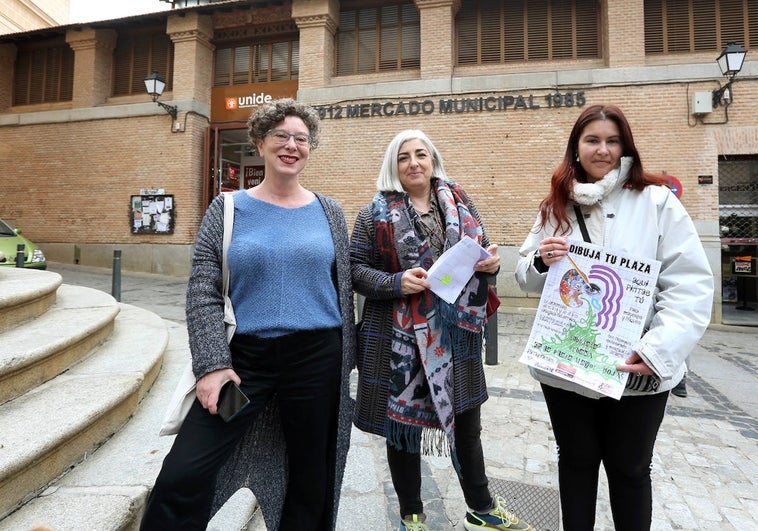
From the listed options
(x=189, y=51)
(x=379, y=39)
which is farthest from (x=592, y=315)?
A: (x=189, y=51)

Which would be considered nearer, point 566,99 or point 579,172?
point 579,172

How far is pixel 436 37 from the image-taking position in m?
10.8

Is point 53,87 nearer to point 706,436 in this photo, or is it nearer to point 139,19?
point 139,19

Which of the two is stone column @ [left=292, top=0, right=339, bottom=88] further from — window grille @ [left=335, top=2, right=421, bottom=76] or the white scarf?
the white scarf

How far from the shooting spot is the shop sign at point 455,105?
10164 millimetres

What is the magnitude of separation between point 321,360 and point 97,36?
16.2 metres

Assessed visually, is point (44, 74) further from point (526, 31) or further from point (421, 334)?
point (421, 334)

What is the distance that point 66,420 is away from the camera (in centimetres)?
224

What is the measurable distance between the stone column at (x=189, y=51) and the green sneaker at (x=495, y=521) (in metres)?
13.5

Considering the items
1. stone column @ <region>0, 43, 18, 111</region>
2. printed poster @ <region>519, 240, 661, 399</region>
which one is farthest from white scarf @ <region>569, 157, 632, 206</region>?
stone column @ <region>0, 43, 18, 111</region>

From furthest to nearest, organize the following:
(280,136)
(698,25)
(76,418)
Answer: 1. (698,25)
2. (76,418)
3. (280,136)

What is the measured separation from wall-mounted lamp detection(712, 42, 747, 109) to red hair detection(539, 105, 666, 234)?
9738mm

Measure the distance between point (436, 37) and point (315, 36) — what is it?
3.32m

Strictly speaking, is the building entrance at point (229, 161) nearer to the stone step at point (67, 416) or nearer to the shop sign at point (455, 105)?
the shop sign at point (455, 105)
